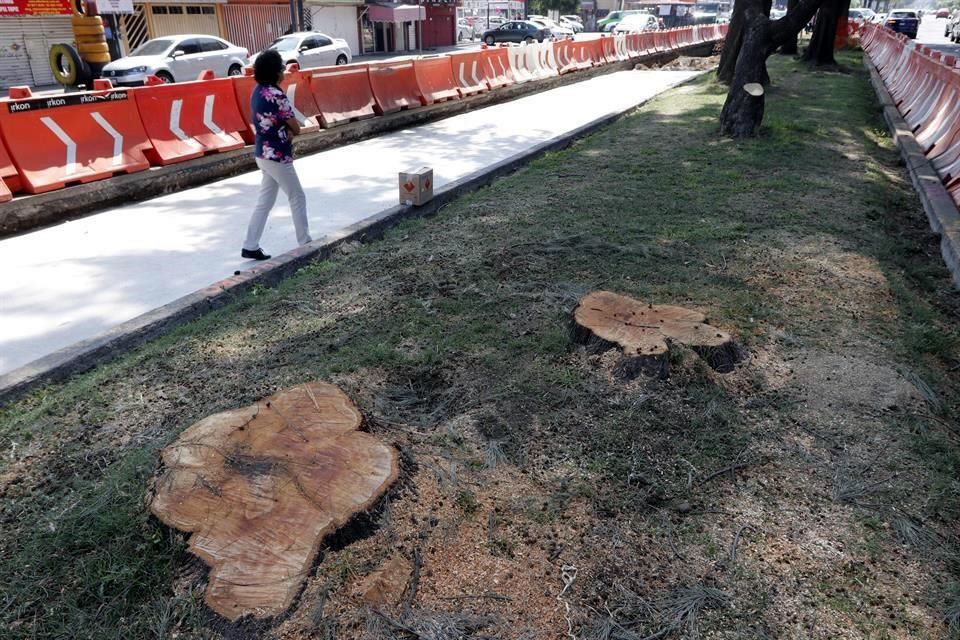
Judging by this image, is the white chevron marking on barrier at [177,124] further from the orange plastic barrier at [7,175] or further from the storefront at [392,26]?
the storefront at [392,26]

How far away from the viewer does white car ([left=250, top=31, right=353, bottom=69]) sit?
21.7 meters

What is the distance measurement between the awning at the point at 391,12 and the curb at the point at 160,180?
28563mm

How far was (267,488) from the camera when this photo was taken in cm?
252

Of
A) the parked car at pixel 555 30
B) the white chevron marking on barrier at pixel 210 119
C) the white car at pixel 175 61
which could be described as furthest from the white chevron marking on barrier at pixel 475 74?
the parked car at pixel 555 30

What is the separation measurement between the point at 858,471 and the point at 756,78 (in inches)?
340

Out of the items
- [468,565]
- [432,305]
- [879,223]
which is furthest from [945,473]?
[879,223]

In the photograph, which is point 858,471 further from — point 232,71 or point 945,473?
point 232,71

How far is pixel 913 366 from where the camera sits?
391 centimetres

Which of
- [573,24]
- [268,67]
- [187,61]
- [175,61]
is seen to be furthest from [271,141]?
[573,24]

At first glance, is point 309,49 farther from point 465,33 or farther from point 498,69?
point 465,33

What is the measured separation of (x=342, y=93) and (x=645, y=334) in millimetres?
9171

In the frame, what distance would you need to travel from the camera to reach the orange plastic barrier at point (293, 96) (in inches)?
375

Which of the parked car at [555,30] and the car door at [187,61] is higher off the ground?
the parked car at [555,30]

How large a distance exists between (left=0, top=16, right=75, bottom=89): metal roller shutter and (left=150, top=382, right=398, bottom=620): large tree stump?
25.4 metres
